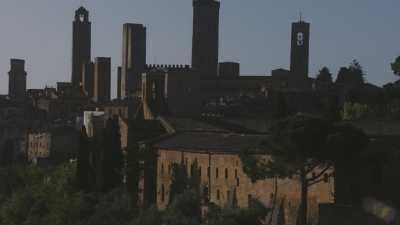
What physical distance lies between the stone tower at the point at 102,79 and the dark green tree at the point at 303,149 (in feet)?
277

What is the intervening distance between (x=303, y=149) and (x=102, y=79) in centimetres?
8804

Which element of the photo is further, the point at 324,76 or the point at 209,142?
the point at 324,76

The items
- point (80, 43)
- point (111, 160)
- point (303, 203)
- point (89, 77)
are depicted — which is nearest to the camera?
point (303, 203)

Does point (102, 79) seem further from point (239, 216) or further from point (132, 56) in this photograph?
point (239, 216)

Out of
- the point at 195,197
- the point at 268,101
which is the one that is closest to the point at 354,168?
the point at 195,197

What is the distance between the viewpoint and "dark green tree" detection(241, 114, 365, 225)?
89.7 ft

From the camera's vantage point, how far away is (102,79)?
114062 millimetres

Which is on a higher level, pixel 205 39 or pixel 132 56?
pixel 205 39

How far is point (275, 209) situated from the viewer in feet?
104

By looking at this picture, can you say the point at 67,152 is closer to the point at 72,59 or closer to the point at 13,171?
the point at 13,171

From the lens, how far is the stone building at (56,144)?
74.6m

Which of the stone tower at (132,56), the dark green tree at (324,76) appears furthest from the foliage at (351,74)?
the stone tower at (132,56)

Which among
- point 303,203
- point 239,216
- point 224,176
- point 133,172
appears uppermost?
point 224,176

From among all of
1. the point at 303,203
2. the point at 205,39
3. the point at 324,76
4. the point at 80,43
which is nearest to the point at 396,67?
the point at 303,203
